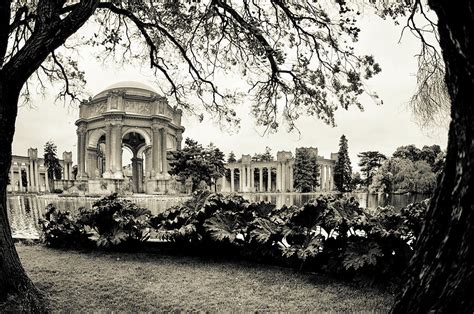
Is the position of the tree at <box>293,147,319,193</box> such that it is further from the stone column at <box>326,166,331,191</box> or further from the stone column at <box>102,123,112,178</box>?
the stone column at <box>102,123,112,178</box>

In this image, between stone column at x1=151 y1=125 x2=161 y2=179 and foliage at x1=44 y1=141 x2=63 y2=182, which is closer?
stone column at x1=151 y1=125 x2=161 y2=179

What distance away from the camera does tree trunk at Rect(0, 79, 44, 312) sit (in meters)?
2.95

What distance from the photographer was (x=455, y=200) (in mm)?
1386

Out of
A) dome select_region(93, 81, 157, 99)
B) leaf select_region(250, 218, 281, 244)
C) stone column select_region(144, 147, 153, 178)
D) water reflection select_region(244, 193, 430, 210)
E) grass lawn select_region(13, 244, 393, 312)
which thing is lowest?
water reflection select_region(244, 193, 430, 210)

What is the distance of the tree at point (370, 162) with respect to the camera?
68562mm

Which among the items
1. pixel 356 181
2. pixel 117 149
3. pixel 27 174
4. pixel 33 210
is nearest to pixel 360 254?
pixel 33 210

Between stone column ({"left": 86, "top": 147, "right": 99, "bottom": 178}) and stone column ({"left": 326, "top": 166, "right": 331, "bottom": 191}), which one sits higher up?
stone column ({"left": 86, "top": 147, "right": 99, "bottom": 178})

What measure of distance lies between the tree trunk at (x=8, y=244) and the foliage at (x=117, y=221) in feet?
9.48

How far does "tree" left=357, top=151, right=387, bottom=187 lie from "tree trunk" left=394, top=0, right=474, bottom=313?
71133 millimetres

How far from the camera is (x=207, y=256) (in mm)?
5859

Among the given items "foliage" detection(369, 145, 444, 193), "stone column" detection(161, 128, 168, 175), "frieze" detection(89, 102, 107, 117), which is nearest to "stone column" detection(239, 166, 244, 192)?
"foliage" detection(369, 145, 444, 193)

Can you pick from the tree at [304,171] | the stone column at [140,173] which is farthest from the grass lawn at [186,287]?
the tree at [304,171]

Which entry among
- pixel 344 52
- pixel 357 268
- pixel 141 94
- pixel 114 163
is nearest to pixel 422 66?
pixel 344 52

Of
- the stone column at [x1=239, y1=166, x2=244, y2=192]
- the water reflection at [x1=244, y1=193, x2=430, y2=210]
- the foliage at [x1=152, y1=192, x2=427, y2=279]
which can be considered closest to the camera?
the foliage at [x1=152, y1=192, x2=427, y2=279]
